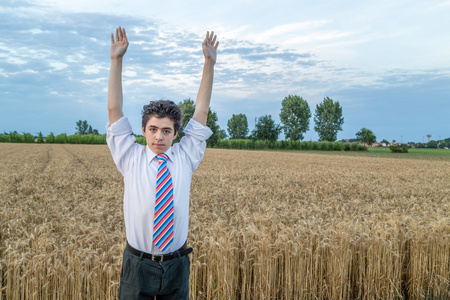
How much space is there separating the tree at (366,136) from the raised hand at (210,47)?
131 meters

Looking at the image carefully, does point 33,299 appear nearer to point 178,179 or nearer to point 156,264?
point 156,264

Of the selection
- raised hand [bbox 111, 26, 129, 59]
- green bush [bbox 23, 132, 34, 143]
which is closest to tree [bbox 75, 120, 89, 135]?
green bush [bbox 23, 132, 34, 143]

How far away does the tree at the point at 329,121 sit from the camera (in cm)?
10656

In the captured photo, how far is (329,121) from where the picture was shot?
10694cm

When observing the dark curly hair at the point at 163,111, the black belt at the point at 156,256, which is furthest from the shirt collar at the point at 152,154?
the black belt at the point at 156,256

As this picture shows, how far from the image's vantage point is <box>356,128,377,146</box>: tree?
12269 centimetres

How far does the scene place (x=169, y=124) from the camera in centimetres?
273

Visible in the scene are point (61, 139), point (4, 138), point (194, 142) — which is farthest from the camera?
point (4, 138)

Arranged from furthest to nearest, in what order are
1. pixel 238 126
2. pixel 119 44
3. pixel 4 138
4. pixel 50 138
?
1. pixel 238 126
2. pixel 50 138
3. pixel 4 138
4. pixel 119 44

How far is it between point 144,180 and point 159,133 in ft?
1.30

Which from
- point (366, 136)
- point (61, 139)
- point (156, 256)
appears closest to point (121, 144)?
point (156, 256)

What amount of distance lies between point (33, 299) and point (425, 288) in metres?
6.11

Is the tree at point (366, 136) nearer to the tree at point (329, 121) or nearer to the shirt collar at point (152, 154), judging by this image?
the tree at point (329, 121)

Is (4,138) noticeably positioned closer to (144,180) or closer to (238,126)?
(238,126)
